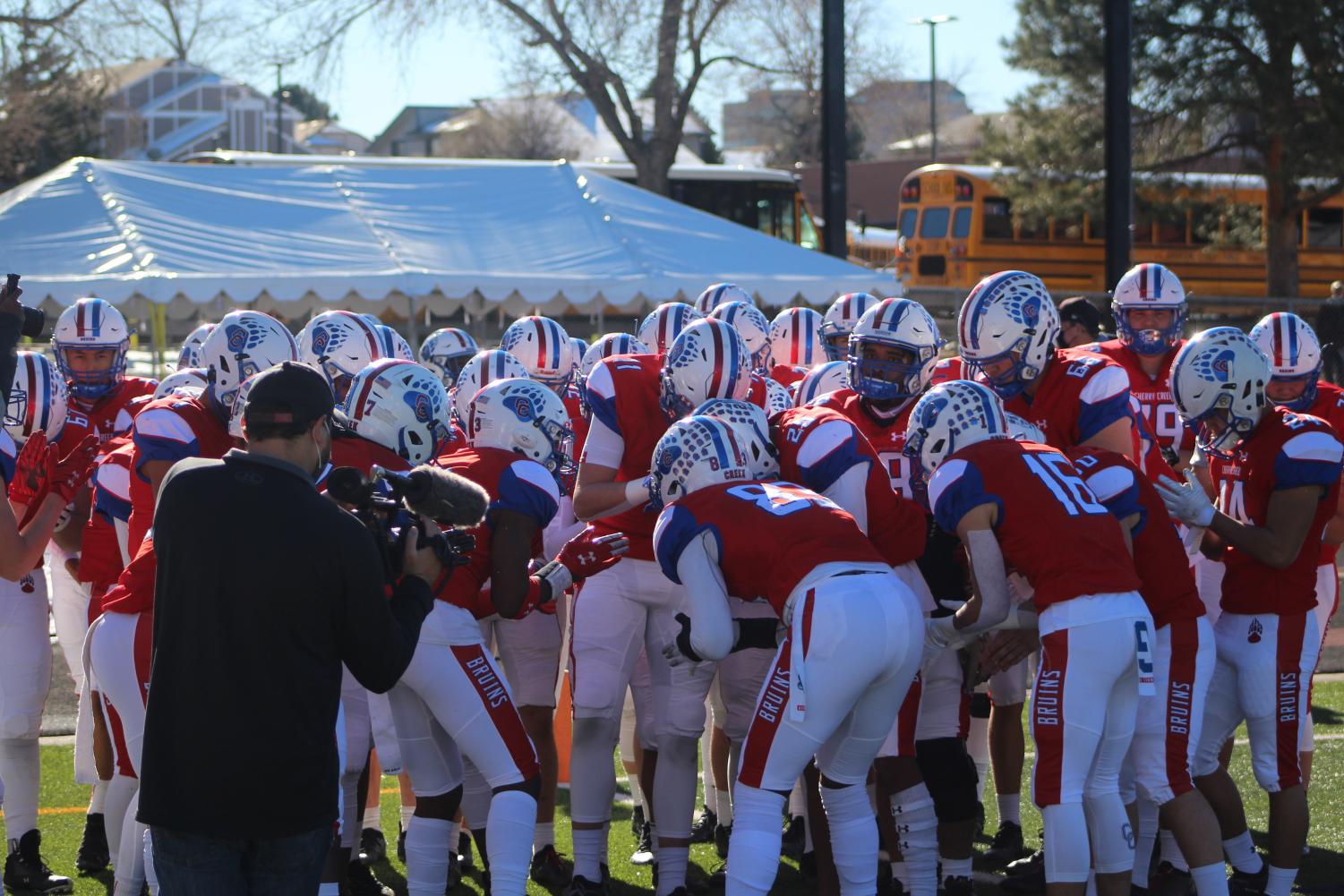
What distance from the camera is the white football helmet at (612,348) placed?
260 inches

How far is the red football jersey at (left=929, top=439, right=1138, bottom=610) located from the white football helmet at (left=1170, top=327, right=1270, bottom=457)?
823 millimetres

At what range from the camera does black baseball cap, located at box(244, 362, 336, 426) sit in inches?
129

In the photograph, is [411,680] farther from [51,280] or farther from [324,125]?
[324,125]

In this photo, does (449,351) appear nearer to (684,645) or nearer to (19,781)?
(19,781)

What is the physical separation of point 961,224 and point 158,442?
2388cm

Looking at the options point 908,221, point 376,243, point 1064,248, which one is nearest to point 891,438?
point 376,243

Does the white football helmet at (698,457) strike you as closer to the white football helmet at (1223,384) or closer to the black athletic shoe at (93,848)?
the white football helmet at (1223,384)

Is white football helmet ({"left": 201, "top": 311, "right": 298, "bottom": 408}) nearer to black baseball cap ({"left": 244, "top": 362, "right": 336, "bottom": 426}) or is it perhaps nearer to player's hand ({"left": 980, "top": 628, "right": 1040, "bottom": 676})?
black baseball cap ({"left": 244, "top": 362, "right": 336, "bottom": 426})

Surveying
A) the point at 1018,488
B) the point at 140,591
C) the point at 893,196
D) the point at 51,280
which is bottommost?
the point at 140,591

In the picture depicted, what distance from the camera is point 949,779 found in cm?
492

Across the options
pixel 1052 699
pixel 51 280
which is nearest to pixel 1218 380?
pixel 1052 699

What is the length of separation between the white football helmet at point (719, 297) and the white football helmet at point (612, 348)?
476 millimetres

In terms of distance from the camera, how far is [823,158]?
10.9 metres

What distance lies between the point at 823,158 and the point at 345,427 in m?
6.83
